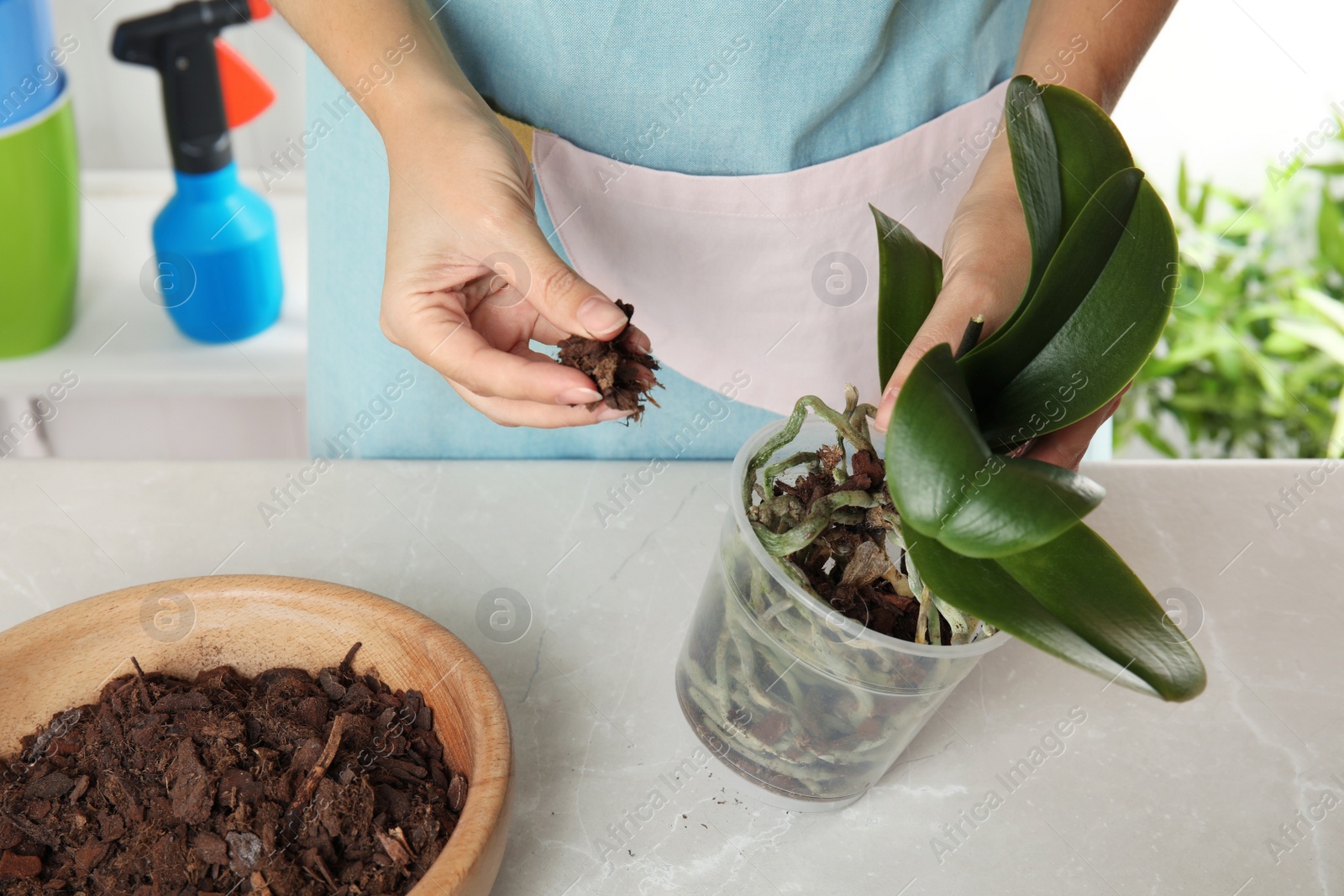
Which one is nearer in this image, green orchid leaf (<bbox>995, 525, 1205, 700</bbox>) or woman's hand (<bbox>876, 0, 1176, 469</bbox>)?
→ green orchid leaf (<bbox>995, 525, 1205, 700</bbox>)

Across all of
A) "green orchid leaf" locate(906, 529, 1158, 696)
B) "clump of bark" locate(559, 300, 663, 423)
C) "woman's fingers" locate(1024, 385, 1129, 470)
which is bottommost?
"clump of bark" locate(559, 300, 663, 423)

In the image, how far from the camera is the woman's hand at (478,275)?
521mm

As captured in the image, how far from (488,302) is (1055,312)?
0.36m

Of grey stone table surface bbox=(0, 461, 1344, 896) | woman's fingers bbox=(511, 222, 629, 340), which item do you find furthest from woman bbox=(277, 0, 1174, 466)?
grey stone table surface bbox=(0, 461, 1344, 896)

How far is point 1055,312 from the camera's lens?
1.39ft

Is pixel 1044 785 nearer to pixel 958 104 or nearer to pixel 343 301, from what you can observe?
pixel 958 104

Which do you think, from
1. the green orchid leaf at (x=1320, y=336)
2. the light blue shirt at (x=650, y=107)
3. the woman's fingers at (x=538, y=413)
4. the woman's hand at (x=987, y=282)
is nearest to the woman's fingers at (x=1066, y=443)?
the woman's hand at (x=987, y=282)

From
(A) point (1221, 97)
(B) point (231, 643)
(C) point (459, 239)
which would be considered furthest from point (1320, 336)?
(B) point (231, 643)

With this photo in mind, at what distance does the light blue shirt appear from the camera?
0.67 m

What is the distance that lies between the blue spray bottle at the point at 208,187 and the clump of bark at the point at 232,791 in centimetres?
81

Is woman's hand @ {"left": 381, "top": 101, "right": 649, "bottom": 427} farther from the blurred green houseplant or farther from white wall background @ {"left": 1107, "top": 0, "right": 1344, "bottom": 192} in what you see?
white wall background @ {"left": 1107, "top": 0, "right": 1344, "bottom": 192}

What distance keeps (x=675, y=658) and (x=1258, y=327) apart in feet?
4.49

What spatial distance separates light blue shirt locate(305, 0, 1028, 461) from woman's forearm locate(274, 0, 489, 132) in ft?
0.23

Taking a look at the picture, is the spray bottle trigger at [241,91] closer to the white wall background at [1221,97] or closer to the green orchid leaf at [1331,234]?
the white wall background at [1221,97]
